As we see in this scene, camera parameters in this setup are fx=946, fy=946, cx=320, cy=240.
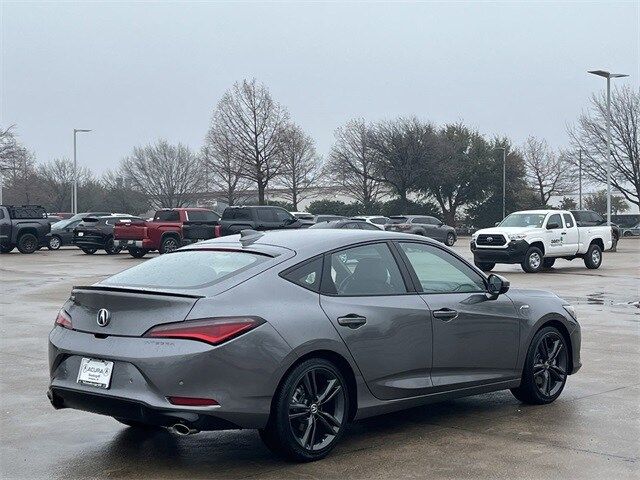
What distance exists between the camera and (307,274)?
20.8ft

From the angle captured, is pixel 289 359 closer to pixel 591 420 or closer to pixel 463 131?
pixel 591 420

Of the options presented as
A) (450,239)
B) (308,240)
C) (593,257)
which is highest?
(308,240)

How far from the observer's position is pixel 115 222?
3638cm

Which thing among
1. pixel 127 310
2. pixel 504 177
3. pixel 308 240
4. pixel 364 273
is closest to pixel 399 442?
pixel 364 273

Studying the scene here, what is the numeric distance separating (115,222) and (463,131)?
4442cm

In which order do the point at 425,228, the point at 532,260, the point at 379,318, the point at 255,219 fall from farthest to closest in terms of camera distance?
the point at 425,228 < the point at 255,219 < the point at 532,260 < the point at 379,318

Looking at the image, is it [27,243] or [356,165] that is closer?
[27,243]

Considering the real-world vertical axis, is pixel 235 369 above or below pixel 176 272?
below

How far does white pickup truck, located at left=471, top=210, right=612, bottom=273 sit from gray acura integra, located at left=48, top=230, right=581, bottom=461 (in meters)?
18.9

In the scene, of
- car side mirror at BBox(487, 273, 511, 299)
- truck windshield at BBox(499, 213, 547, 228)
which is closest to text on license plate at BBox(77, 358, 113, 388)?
car side mirror at BBox(487, 273, 511, 299)

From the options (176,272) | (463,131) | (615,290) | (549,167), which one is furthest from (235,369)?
(549,167)

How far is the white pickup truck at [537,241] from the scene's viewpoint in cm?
2612

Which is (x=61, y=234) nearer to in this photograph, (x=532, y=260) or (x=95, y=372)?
(x=532, y=260)

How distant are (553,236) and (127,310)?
74.0 feet
